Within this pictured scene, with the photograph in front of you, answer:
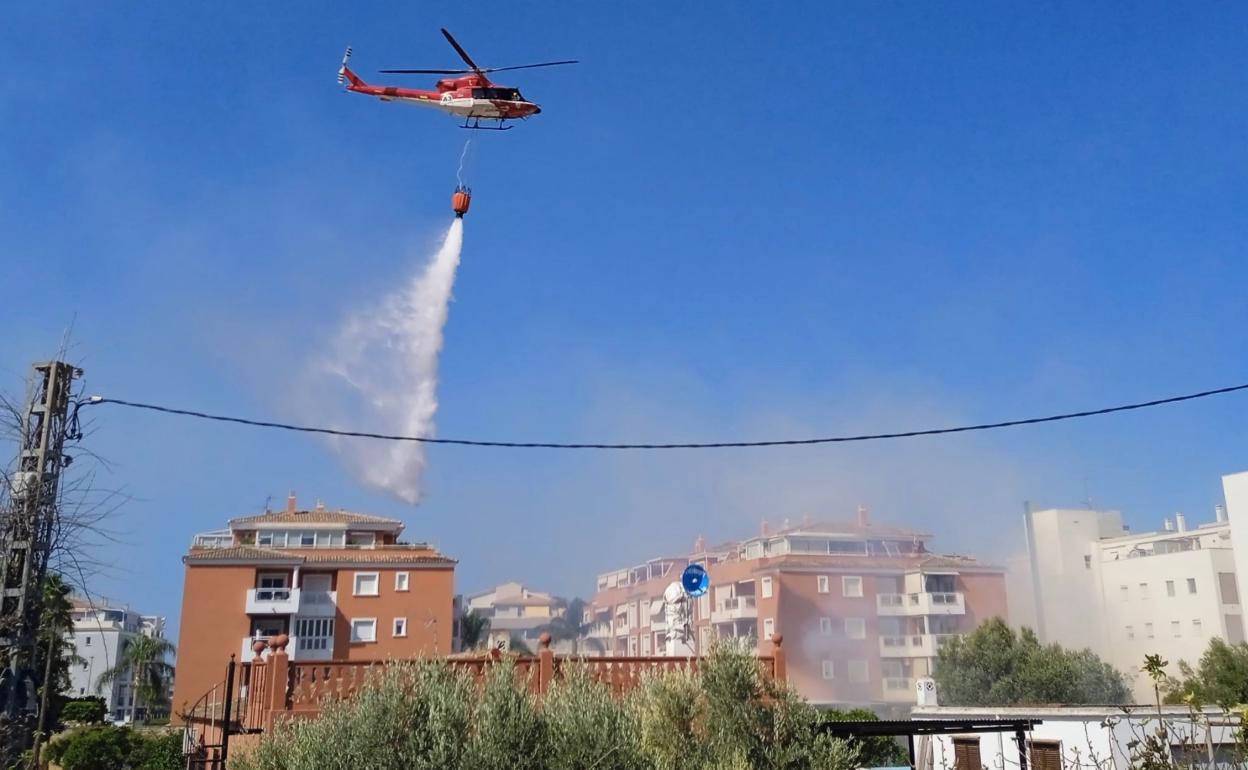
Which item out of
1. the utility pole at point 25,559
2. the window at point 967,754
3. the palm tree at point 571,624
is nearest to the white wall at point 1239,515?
the window at point 967,754

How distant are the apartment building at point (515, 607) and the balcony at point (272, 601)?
162 ft

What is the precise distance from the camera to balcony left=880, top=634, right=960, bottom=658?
2623 inches

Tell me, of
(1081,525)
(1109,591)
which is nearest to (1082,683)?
(1109,591)

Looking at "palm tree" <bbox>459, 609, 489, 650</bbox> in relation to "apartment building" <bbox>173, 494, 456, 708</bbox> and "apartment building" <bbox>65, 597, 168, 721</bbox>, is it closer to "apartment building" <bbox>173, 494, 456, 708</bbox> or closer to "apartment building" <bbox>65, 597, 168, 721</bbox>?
"apartment building" <bbox>173, 494, 456, 708</bbox>

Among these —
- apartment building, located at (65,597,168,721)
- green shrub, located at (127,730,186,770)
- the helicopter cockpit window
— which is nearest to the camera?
the helicopter cockpit window

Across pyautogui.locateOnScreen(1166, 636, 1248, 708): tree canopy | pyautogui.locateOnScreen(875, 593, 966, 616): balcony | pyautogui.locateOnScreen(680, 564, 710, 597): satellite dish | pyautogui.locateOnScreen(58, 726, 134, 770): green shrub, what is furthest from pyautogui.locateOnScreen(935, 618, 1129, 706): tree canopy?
pyautogui.locateOnScreen(58, 726, 134, 770): green shrub

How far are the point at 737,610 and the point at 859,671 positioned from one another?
8683 millimetres

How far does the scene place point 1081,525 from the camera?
76.2m

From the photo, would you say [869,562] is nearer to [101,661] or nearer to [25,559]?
[25,559]

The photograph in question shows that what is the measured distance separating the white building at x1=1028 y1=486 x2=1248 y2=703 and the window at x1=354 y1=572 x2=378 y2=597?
142ft

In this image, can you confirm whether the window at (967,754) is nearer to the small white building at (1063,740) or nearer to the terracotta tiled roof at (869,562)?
the small white building at (1063,740)

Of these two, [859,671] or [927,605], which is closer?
[927,605]

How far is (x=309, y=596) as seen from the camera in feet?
190

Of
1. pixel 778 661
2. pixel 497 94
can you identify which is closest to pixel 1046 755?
pixel 778 661
